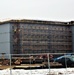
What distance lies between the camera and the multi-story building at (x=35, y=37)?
94.8ft

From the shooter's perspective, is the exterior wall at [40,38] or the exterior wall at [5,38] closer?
the exterior wall at [40,38]

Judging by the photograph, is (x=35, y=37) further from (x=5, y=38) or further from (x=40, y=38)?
(x=5, y=38)

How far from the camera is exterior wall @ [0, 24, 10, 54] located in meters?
29.5

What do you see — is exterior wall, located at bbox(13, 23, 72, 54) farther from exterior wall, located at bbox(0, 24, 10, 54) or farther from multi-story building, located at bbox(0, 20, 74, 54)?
exterior wall, located at bbox(0, 24, 10, 54)

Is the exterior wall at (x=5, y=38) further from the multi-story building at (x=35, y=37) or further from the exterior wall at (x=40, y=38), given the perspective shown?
the exterior wall at (x=40, y=38)

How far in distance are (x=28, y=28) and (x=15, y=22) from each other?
1506 millimetres

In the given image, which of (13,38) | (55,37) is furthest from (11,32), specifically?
(55,37)

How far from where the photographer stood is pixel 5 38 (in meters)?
29.6

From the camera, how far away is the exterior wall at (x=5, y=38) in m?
29.5

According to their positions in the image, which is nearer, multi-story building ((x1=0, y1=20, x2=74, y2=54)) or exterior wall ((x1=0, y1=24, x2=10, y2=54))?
multi-story building ((x1=0, y1=20, x2=74, y2=54))

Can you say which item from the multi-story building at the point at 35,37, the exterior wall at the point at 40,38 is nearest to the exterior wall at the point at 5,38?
the multi-story building at the point at 35,37

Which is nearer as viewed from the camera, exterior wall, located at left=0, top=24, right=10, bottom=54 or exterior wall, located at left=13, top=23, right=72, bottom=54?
exterior wall, located at left=13, top=23, right=72, bottom=54

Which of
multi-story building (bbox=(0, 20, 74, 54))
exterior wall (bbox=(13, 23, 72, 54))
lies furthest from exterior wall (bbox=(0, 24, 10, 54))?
exterior wall (bbox=(13, 23, 72, 54))

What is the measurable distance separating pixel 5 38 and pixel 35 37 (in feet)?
10.5
